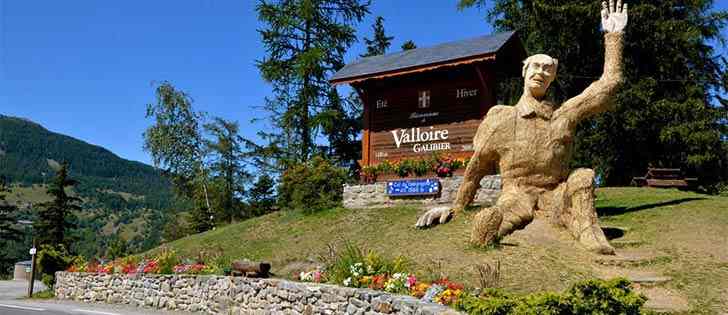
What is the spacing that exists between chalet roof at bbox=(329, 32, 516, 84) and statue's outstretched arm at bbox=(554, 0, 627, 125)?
5706mm

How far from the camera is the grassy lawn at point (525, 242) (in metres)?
11.3

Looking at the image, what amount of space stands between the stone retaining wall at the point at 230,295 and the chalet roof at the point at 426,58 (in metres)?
9.97

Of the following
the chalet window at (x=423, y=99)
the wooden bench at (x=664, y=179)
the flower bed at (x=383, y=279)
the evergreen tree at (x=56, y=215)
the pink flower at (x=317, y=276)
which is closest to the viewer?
the flower bed at (x=383, y=279)

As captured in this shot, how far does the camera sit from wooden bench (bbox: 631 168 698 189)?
2261 centimetres

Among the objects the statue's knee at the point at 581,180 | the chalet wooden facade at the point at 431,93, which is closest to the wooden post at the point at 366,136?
the chalet wooden facade at the point at 431,93

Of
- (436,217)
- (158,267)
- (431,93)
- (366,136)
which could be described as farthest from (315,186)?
(436,217)

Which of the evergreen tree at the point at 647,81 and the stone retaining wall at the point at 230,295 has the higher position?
the evergreen tree at the point at 647,81

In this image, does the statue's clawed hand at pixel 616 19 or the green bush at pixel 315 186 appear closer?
the statue's clawed hand at pixel 616 19

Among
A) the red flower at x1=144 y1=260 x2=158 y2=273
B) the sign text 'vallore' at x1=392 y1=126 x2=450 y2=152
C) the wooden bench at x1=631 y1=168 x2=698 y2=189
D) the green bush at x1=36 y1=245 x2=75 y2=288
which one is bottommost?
the green bush at x1=36 y1=245 x2=75 y2=288

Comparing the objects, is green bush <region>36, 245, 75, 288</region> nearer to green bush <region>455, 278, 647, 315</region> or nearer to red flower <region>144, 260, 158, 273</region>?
red flower <region>144, 260, 158, 273</region>

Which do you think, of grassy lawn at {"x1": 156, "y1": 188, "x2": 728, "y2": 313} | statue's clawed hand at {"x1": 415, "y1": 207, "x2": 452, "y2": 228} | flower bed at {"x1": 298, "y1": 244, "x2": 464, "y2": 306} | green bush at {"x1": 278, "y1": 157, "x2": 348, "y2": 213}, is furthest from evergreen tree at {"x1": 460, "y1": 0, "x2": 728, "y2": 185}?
flower bed at {"x1": 298, "y1": 244, "x2": 464, "y2": 306}

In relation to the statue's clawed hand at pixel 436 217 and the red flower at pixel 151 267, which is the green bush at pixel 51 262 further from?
the statue's clawed hand at pixel 436 217

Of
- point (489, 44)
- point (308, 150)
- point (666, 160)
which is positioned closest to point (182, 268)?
point (489, 44)

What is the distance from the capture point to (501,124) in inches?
548
